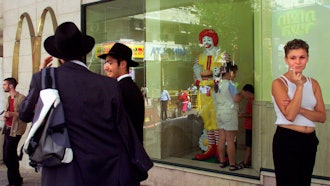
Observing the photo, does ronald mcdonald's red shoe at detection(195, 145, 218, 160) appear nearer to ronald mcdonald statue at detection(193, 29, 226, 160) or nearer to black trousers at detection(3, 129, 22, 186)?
ronald mcdonald statue at detection(193, 29, 226, 160)

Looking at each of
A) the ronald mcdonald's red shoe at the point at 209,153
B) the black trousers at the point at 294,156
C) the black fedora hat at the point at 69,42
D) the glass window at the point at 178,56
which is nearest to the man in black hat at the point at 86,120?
the black fedora hat at the point at 69,42

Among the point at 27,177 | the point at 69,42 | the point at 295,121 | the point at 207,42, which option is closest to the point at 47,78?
the point at 69,42

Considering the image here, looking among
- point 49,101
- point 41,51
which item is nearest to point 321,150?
point 49,101

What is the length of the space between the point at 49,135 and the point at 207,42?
4.41m

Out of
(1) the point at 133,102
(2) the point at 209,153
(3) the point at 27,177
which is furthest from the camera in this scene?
(3) the point at 27,177

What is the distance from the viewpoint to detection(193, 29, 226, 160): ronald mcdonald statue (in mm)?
6043

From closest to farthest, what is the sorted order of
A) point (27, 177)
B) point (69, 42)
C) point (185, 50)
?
1. point (69, 42)
2. point (27, 177)
3. point (185, 50)

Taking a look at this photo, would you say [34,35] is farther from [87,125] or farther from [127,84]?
[87,125]

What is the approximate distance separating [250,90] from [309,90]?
246cm

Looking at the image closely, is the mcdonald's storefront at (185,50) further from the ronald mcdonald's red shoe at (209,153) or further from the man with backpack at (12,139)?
the man with backpack at (12,139)

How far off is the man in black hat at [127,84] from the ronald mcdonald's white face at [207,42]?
3.09 m

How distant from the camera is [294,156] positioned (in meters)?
2.89

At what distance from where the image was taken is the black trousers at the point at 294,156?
289 cm

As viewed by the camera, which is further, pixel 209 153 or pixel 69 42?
pixel 209 153
